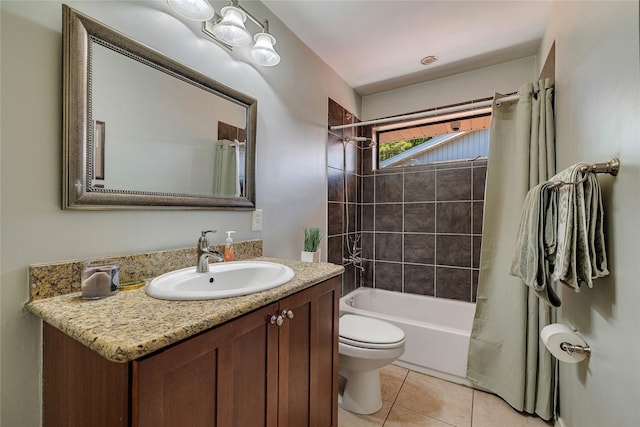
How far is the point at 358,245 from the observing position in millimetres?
2812

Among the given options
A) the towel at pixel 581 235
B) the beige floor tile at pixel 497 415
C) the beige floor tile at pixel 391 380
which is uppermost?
the towel at pixel 581 235

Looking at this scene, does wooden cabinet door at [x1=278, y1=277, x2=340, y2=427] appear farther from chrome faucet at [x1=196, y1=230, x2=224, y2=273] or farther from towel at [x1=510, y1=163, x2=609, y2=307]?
towel at [x1=510, y1=163, x2=609, y2=307]

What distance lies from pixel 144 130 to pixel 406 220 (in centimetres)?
222

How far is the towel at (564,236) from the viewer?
0.86 metres

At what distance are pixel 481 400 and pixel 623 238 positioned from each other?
149 centimetres

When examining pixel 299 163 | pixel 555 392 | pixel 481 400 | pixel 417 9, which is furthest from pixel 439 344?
pixel 417 9

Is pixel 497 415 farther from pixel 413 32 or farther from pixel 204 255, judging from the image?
pixel 413 32

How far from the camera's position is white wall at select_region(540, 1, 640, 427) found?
2.25 feet

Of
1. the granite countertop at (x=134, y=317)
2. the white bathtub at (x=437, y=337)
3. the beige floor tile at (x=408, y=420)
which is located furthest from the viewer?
the white bathtub at (x=437, y=337)

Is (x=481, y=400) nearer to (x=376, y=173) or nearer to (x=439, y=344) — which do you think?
(x=439, y=344)

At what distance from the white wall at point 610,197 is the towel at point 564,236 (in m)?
0.04

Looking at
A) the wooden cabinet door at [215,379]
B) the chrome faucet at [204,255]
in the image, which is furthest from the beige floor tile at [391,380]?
the chrome faucet at [204,255]

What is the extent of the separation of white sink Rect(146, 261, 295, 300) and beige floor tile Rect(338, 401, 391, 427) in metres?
1.01

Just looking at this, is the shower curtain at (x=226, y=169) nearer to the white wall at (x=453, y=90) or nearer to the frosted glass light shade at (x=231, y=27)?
the frosted glass light shade at (x=231, y=27)
